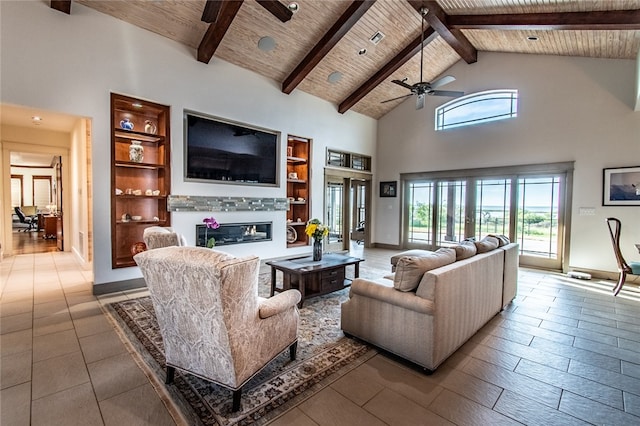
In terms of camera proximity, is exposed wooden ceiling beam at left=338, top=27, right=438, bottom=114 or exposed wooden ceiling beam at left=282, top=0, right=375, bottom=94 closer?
exposed wooden ceiling beam at left=282, top=0, right=375, bottom=94

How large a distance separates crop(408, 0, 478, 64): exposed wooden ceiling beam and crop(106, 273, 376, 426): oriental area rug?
506 centimetres

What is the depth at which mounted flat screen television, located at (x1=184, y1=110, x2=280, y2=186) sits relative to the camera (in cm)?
515

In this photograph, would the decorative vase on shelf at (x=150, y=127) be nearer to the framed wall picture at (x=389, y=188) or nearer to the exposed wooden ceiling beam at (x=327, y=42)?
the exposed wooden ceiling beam at (x=327, y=42)

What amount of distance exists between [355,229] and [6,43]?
298 inches

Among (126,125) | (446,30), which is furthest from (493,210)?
(126,125)

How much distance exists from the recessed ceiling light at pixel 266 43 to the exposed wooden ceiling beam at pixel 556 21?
10.4ft

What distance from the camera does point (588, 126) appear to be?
5.55 meters

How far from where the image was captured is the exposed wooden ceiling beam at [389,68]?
19.1 ft

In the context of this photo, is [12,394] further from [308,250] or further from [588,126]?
[588,126]

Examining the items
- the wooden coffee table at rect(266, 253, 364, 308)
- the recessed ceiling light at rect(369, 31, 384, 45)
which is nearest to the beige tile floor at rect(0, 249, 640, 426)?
the wooden coffee table at rect(266, 253, 364, 308)

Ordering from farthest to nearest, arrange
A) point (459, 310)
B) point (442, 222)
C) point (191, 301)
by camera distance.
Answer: point (442, 222) < point (459, 310) < point (191, 301)

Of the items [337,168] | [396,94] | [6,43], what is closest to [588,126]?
[396,94]

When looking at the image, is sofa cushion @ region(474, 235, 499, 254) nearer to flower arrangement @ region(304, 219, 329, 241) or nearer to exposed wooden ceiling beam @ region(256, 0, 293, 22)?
flower arrangement @ region(304, 219, 329, 241)

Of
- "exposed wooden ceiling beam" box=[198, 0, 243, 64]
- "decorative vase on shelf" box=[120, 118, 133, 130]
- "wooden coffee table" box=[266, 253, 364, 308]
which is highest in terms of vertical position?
"exposed wooden ceiling beam" box=[198, 0, 243, 64]
